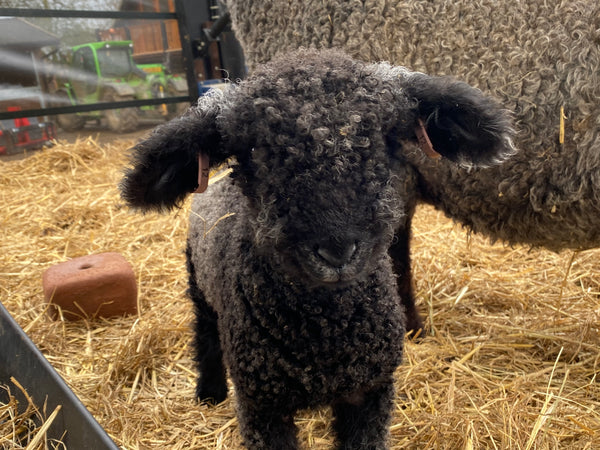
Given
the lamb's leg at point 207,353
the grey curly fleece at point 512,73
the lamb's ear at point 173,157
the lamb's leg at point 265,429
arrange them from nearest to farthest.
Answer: the lamb's ear at point 173,157 < the lamb's leg at point 265,429 < the grey curly fleece at point 512,73 < the lamb's leg at point 207,353

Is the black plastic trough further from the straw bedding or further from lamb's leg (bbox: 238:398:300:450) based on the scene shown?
lamb's leg (bbox: 238:398:300:450)

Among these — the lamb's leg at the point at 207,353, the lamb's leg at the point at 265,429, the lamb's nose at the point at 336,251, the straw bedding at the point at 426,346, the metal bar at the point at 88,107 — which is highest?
the lamb's nose at the point at 336,251

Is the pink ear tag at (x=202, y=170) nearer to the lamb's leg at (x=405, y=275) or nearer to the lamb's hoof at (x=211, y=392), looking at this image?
the lamb's hoof at (x=211, y=392)

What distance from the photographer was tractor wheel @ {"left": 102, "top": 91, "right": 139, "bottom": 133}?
7.34m

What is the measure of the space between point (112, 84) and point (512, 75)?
617 cm

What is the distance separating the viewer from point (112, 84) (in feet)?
23.8

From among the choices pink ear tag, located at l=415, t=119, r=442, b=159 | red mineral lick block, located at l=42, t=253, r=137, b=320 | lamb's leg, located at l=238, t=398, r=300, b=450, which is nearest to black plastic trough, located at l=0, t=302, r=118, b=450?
lamb's leg, located at l=238, t=398, r=300, b=450

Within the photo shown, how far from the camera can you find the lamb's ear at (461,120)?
4.99ft

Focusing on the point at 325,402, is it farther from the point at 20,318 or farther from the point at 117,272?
the point at 20,318

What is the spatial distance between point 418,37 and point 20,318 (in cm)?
273

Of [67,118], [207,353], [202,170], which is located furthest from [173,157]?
[67,118]

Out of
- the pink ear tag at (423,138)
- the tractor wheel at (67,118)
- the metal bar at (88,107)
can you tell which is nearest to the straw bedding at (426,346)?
the pink ear tag at (423,138)

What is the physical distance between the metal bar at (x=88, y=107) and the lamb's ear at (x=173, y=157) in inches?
223

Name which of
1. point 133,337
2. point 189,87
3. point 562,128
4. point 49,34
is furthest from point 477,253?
point 49,34
